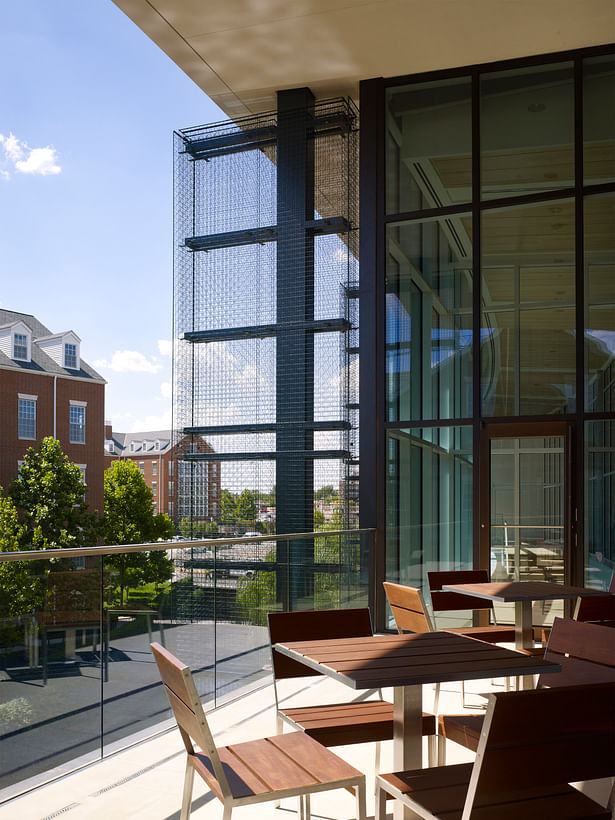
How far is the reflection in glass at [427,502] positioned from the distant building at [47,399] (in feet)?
118

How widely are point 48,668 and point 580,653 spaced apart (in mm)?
2209

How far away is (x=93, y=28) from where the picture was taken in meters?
49.1

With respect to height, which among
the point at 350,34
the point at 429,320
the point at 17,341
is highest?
the point at 17,341

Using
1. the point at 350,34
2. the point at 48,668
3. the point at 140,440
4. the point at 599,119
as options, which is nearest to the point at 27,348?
the point at 140,440

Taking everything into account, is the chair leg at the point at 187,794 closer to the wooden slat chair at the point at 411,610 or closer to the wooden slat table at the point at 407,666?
the wooden slat table at the point at 407,666

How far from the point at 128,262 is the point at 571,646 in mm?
68661

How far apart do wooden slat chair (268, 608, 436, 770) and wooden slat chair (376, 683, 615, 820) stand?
→ 2.89 ft

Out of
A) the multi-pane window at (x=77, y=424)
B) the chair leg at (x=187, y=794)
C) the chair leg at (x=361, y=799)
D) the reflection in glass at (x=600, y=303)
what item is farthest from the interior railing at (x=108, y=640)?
the multi-pane window at (x=77, y=424)

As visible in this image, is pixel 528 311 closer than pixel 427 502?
Yes

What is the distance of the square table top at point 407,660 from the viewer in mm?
2355

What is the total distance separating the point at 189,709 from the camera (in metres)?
2.16

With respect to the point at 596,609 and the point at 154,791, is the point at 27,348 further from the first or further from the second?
the point at 154,791

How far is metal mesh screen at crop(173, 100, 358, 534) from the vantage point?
812 centimetres

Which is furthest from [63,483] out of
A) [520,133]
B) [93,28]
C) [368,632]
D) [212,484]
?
[368,632]
